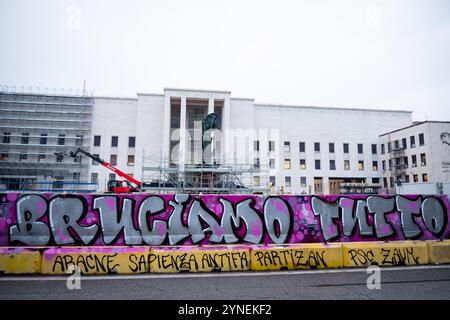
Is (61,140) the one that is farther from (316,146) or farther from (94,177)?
(316,146)

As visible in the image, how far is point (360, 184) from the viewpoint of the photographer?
44.1 metres

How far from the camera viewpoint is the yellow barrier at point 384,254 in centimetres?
721

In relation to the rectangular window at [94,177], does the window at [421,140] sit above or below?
above

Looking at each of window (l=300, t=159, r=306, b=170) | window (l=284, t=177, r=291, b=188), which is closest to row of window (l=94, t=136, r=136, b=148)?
window (l=284, t=177, r=291, b=188)

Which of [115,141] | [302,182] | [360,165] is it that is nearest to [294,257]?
[302,182]

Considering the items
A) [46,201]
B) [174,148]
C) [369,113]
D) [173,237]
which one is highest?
[369,113]

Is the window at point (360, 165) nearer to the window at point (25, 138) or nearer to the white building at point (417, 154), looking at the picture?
the white building at point (417, 154)

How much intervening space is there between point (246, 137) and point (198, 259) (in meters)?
37.2

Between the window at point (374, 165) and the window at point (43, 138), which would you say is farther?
the window at point (374, 165)

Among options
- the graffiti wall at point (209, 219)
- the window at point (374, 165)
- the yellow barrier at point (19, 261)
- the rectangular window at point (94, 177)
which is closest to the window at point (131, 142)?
the rectangular window at point (94, 177)

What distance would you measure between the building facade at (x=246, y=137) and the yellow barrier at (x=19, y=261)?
30.9m

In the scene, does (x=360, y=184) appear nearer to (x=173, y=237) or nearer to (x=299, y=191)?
(x=299, y=191)
